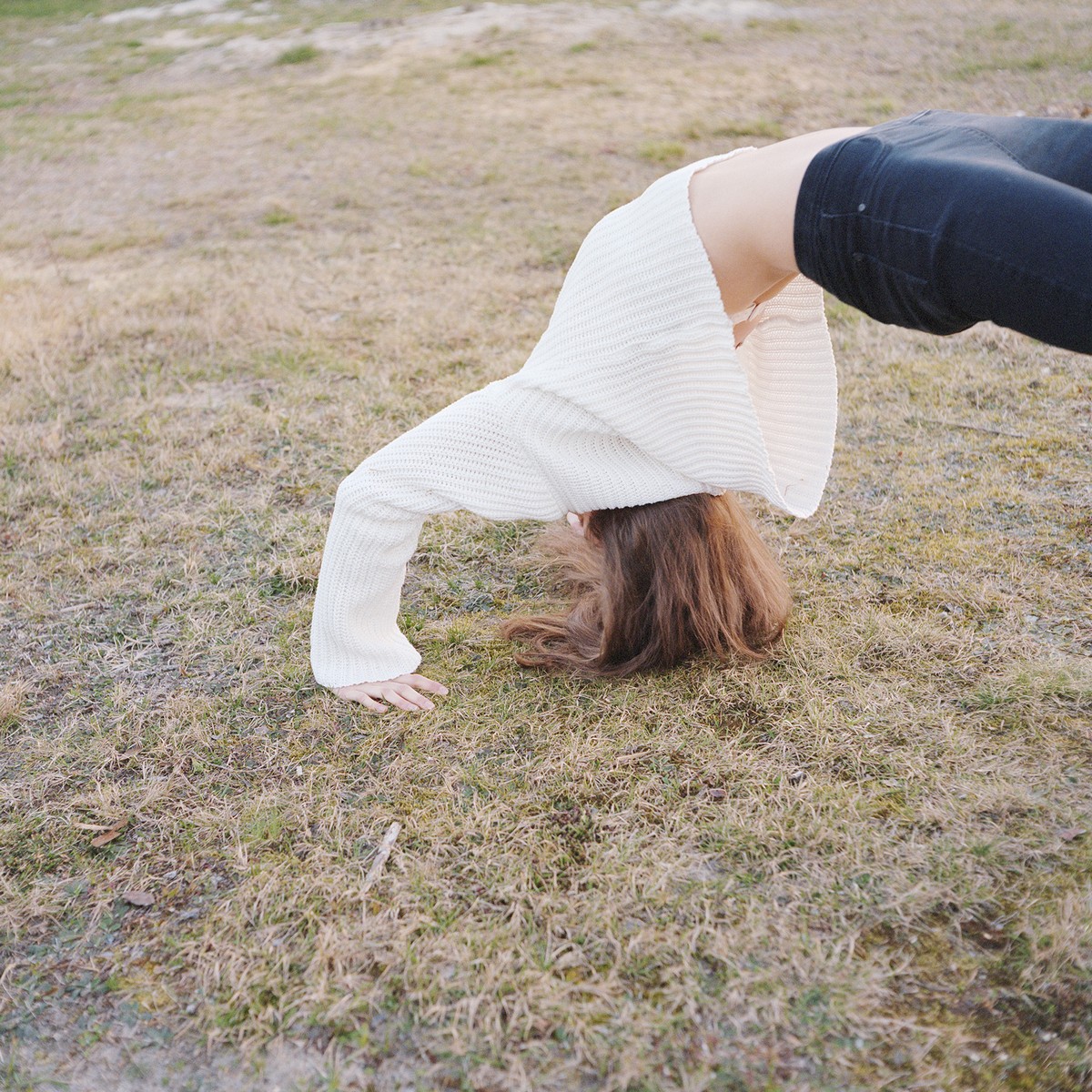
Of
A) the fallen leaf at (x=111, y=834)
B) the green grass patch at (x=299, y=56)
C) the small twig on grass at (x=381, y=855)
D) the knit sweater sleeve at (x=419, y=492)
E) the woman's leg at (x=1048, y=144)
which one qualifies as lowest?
the small twig on grass at (x=381, y=855)

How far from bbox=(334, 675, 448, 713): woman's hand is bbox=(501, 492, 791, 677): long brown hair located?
26 cm

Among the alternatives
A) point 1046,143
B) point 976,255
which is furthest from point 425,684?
point 1046,143

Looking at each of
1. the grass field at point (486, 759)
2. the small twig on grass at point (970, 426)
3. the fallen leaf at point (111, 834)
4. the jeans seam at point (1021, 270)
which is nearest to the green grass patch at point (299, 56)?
the grass field at point (486, 759)

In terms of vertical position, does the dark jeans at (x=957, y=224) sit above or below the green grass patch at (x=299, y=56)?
below

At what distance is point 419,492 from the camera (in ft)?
6.66

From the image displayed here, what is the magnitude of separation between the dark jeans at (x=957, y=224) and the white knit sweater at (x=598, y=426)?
0.26 m

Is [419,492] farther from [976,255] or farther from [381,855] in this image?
[976,255]

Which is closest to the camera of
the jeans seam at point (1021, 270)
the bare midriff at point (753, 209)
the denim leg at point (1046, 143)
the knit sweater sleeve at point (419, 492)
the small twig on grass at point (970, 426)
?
the jeans seam at point (1021, 270)

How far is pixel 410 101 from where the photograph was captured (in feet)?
26.3

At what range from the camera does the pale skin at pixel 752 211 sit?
190 centimetres

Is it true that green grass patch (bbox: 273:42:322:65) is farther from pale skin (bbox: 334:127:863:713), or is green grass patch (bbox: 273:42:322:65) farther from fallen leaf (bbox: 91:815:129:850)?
fallen leaf (bbox: 91:815:129:850)

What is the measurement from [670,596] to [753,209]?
887mm

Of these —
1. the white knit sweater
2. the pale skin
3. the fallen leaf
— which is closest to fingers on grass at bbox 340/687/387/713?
the white knit sweater

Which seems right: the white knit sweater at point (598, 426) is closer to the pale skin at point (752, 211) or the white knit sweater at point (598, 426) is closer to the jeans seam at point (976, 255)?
the pale skin at point (752, 211)
